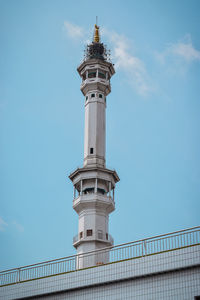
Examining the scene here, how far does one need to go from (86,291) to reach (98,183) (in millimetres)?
23349

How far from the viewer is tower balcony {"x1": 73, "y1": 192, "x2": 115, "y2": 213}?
1756 inches

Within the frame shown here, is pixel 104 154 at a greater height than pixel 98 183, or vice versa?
pixel 104 154

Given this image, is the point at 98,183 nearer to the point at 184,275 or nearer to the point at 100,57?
the point at 100,57

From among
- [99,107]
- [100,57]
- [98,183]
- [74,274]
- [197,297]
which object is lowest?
[197,297]

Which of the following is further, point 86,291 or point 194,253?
point 86,291

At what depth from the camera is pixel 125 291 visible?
21.7 meters

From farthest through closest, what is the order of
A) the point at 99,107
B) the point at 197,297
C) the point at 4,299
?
the point at 99,107 < the point at 4,299 < the point at 197,297

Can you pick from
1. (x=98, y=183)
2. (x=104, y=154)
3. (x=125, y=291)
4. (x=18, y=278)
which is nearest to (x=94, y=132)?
(x=104, y=154)

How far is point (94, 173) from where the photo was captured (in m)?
45.9

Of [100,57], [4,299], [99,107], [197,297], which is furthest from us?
[100,57]

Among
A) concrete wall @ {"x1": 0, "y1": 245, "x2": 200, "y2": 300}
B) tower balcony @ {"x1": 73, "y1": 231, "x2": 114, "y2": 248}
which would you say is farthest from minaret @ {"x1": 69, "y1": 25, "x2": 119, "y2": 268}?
concrete wall @ {"x1": 0, "y1": 245, "x2": 200, "y2": 300}

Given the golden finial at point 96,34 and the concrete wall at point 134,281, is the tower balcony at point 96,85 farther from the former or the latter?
the concrete wall at point 134,281

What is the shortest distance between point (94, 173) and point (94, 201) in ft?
9.45

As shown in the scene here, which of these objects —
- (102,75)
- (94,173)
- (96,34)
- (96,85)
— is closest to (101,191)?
(94,173)
